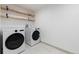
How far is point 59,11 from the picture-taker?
5.33 ft

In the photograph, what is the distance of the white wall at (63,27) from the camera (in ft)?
4.24

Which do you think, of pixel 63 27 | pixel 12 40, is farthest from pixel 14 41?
pixel 63 27

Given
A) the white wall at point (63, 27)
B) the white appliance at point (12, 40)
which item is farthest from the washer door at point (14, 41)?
the white wall at point (63, 27)

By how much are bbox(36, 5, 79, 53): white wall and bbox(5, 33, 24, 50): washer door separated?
1.18 meters

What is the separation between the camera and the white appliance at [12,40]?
1099 mm

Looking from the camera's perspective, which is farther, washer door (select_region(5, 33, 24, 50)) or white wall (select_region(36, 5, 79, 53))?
white wall (select_region(36, 5, 79, 53))

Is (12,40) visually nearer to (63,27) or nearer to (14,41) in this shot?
(14,41)

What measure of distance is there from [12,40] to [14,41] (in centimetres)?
6

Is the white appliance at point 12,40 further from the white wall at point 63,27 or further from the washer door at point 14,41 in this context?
the white wall at point 63,27

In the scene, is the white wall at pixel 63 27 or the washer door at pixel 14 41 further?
the white wall at pixel 63 27

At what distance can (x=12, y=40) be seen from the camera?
1238 mm

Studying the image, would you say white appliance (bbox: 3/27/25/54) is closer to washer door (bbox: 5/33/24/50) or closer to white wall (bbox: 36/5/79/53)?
washer door (bbox: 5/33/24/50)

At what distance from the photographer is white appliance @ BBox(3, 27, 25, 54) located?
110 cm

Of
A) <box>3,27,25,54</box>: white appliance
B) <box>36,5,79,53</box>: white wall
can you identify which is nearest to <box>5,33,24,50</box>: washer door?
<box>3,27,25,54</box>: white appliance
